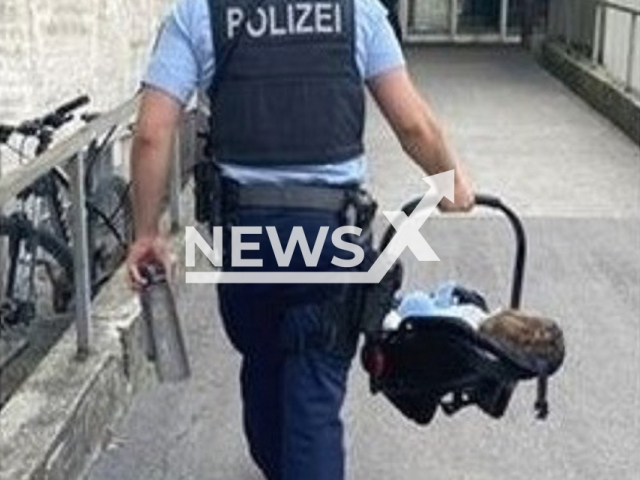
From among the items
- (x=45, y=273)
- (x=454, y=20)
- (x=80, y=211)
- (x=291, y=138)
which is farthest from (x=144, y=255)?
(x=454, y=20)

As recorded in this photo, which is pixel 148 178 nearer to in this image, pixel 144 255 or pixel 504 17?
pixel 144 255

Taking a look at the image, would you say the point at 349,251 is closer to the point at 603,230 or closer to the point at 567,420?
the point at 567,420

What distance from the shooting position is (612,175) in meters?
11.0

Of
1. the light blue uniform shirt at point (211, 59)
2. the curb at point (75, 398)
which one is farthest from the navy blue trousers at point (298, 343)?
the curb at point (75, 398)

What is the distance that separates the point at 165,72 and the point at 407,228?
886mm

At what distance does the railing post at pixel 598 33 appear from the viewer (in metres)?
16.3

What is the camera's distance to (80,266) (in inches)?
191

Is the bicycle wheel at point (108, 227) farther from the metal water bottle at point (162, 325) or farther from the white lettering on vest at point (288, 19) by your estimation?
the white lettering on vest at point (288, 19)

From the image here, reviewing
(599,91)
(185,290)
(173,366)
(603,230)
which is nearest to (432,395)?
(173,366)

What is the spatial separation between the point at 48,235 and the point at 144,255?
1.82 meters

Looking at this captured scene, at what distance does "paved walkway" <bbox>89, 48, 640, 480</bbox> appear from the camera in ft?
15.4

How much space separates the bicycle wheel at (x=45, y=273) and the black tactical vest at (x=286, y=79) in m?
1.71

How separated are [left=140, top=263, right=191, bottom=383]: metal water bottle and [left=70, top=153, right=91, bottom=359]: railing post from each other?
1.11 m

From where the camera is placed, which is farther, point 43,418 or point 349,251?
point 43,418
